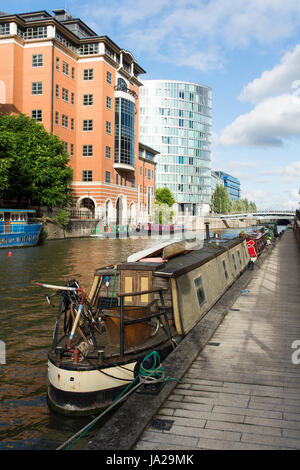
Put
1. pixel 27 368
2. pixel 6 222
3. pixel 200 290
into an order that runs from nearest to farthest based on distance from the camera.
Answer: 1. pixel 27 368
2. pixel 200 290
3. pixel 6 222

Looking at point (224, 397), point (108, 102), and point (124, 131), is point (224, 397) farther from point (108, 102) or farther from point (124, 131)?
point (124, 131)

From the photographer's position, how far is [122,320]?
7.06 m

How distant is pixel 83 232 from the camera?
5909 centimetres

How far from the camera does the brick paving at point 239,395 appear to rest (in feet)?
15.8

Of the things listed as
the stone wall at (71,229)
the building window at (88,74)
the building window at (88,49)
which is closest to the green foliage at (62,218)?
the stone wall at (71,229)

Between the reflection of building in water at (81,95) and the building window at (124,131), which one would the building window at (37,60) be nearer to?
the reflection of building in water at (81,95)

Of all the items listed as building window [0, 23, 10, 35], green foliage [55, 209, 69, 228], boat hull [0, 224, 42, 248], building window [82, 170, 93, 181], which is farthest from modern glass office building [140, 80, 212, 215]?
boat hull [0, 224, 42, 248]

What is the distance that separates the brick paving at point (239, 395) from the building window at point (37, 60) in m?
55.3

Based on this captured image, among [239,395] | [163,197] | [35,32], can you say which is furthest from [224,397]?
[163,197]

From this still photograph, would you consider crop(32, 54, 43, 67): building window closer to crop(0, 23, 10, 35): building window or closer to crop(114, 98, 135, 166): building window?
crop(0, 23, 10, 35): building window

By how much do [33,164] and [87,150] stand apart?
61.8 ft
